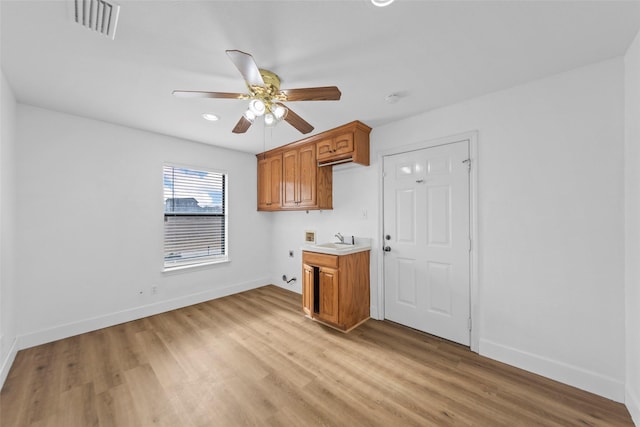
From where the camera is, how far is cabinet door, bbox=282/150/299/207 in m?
3.64

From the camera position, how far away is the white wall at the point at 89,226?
7.98 ft

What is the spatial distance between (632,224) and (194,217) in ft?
15.1

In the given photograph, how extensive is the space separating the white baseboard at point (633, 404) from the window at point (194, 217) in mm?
4443

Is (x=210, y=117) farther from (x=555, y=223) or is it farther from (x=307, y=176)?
(x=555, y=223)

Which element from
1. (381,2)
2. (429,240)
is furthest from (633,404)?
(381,2)

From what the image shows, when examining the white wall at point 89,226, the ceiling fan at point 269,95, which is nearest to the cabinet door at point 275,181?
the white wall at point 89,226

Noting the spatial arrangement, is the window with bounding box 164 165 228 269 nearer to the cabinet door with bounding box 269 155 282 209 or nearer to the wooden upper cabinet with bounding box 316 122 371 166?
the cabinet door with bounding box 269 155 282 209

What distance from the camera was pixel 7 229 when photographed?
80.8 inches

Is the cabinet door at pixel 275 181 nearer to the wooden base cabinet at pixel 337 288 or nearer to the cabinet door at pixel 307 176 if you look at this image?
the cabinet door at pixel 307 176

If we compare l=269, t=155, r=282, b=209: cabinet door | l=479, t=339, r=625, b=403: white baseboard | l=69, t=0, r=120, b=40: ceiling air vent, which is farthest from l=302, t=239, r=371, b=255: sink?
l=69, t=0, r=120, b=40: ceiling air vent

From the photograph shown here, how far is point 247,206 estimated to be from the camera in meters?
4.30

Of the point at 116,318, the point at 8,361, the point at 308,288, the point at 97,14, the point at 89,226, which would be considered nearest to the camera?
the point at 97,14

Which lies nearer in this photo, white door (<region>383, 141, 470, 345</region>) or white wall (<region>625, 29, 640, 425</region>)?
white wall (<region>625, 29, 640, 425</region>)

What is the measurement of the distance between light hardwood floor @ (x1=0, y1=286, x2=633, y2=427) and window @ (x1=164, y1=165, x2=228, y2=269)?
1.22 metres
